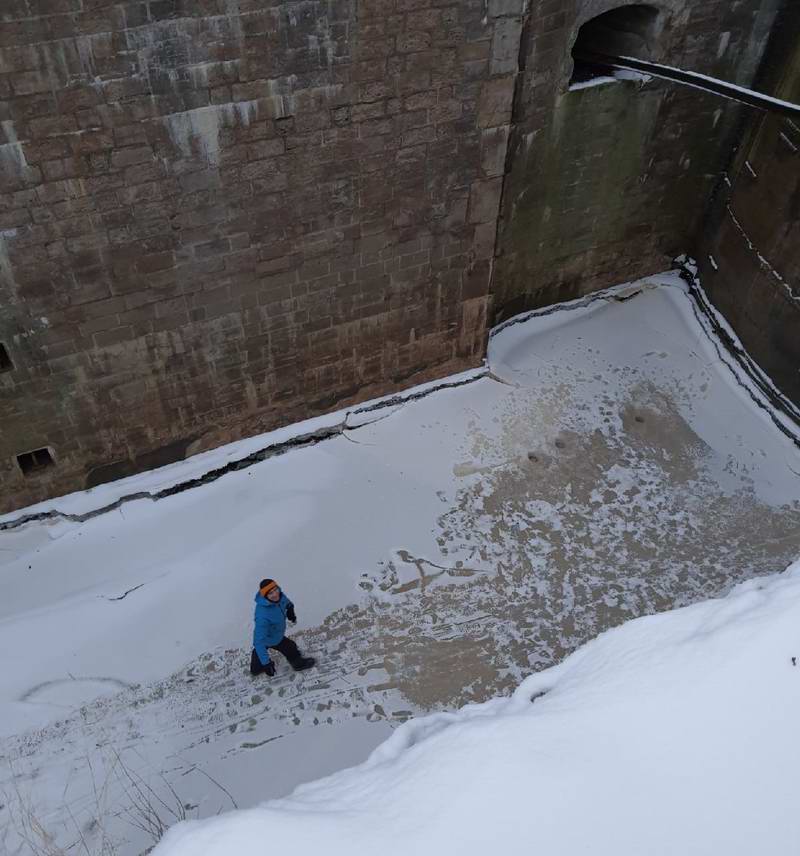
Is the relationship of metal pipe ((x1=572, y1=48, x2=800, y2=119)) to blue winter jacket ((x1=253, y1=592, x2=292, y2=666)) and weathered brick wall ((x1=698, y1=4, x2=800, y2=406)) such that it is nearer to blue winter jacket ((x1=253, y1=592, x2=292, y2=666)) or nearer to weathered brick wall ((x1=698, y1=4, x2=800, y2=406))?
weathered brick wall ((x1=698, y1=4, x2=800, y2=406))

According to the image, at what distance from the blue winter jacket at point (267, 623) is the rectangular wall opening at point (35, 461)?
2.49 m

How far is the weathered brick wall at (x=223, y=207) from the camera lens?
5.16 m

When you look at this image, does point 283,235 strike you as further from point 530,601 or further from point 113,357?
point 530,601

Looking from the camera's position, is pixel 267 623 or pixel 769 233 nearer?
pixel 267 623

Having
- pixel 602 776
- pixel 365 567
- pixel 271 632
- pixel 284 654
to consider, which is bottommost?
pixel 365 567

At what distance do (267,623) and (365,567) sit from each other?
55.3 inches

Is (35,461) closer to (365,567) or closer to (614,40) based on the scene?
(365,567)

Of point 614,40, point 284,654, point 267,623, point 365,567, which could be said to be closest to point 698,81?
point 614,40

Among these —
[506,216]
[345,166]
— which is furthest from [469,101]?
[506,216]

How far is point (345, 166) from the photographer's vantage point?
630 centimetres

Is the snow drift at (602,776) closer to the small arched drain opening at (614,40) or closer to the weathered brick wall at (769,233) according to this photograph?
the weathered brick wall at (769,233)

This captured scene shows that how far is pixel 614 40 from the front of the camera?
27.1 ft

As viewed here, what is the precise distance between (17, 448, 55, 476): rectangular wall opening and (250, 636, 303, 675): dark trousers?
98.3 inches

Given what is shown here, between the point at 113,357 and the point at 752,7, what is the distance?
7146 mm
